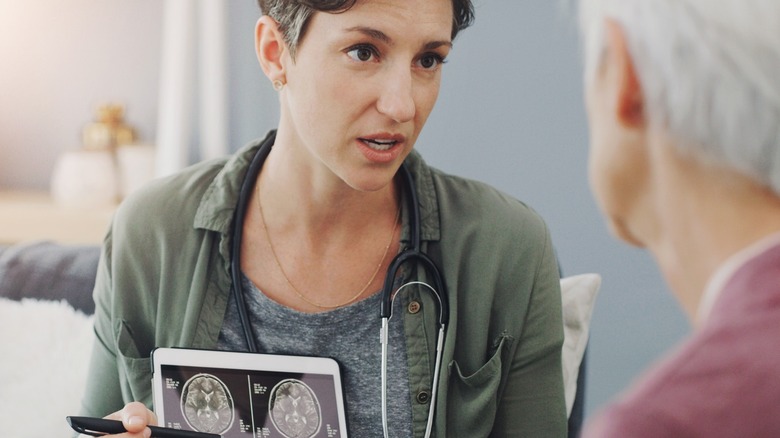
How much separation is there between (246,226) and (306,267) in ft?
0.39

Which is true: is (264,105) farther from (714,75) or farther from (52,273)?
(714,75)

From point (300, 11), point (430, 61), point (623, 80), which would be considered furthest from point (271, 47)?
point (623, 80)

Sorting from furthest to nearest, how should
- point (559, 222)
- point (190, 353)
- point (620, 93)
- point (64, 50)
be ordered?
1. point (64, 50)
2. point (559, 222)
3. point (190, 353)
4. point (620, 93)

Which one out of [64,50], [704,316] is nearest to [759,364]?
[704,316]

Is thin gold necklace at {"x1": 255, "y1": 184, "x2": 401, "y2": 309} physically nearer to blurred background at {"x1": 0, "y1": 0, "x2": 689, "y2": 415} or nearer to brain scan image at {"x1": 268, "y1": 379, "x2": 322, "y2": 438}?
brain scan image at {"x1": 268, "y1": 379, "x2": 322, "y2": 438}

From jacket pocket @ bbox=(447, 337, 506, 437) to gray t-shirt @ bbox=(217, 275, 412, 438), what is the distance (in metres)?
0.07

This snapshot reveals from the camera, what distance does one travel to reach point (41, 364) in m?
1.68

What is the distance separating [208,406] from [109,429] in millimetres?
193

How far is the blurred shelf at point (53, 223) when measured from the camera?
2668 millimetres

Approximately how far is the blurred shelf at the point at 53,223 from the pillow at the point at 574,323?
1499 mm

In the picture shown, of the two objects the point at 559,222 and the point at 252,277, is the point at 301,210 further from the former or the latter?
the point at 559,222

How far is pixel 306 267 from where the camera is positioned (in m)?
1.45

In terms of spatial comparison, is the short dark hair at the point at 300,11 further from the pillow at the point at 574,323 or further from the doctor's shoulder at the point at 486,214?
the pillow at the point at 574,323

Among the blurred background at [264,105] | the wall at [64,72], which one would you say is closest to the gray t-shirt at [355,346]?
the blurred background at [264,105]
